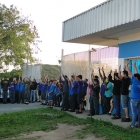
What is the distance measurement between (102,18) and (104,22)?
0.18 m

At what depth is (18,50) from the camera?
2570cm

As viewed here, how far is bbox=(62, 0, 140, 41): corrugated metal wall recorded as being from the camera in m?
7.85

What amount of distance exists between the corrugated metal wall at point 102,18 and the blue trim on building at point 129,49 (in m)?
1.30

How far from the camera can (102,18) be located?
9117 mm

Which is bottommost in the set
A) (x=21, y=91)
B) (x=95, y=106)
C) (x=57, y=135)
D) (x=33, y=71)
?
(x=57, y=135)

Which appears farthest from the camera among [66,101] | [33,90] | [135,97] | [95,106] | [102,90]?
[33,90]

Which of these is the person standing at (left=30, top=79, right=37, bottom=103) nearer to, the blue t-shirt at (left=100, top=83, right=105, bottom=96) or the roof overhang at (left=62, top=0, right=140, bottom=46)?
the roof overhang at (left=62, top=0, right=140, bottom=46)

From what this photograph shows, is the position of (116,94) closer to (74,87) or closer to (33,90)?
(74,87)

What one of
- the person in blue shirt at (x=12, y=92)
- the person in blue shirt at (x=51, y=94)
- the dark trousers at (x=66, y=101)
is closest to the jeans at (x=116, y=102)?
the dark trousers at (x=66, y=101)

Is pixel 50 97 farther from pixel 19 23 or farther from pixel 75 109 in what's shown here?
Answer: pixel 19 23

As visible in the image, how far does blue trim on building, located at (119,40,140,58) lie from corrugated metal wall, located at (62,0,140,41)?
1.30 metres

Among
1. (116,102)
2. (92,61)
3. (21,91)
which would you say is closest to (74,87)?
(92,61)

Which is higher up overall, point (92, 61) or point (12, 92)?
Result: point (92, 61)

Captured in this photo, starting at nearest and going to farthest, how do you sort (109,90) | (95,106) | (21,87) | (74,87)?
1. (109,90)
2. (95,106)
3. (74,87)
4. (21,87)
